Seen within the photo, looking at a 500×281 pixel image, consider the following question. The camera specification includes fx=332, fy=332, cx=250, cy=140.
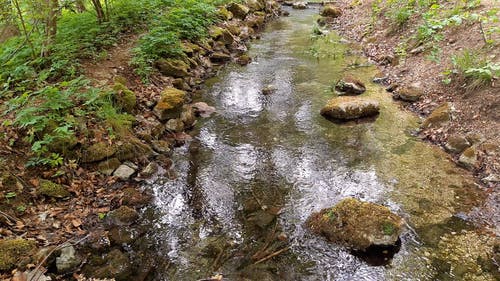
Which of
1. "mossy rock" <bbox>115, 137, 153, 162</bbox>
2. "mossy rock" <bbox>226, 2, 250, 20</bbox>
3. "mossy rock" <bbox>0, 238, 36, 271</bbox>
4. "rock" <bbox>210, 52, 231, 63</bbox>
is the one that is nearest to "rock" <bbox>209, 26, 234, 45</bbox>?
"rock" <bbox>210, 52, 231, 63</bbox>

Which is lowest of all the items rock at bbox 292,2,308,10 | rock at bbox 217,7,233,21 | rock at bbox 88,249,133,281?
rock at bbox 88,249,133,281

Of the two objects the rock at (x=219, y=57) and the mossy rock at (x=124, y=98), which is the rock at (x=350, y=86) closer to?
the rock at (x=219, y=57)

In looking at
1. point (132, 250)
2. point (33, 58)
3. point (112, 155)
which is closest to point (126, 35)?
point (33, 58)

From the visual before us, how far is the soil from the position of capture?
619cm

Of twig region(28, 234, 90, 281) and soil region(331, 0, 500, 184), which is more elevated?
soil region(331, 0, 500, 184)

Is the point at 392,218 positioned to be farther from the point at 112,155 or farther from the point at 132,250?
the point at 112,155

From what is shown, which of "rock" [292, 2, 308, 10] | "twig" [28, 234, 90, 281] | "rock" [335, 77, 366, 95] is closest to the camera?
"twig" [28, 234, 90, 281]

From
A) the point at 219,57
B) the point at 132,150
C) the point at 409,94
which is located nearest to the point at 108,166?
the point at 132,150

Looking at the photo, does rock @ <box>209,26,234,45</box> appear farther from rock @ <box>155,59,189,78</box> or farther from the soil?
the soil

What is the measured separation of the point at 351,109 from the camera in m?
7.82

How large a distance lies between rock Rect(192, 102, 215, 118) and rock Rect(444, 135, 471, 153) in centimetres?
532

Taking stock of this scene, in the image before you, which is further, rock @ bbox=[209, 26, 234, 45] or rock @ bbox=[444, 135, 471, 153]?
rock @ bbox=[209, 26, 234, 45]

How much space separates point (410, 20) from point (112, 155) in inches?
405

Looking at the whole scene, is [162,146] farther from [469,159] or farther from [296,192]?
[469,159]
